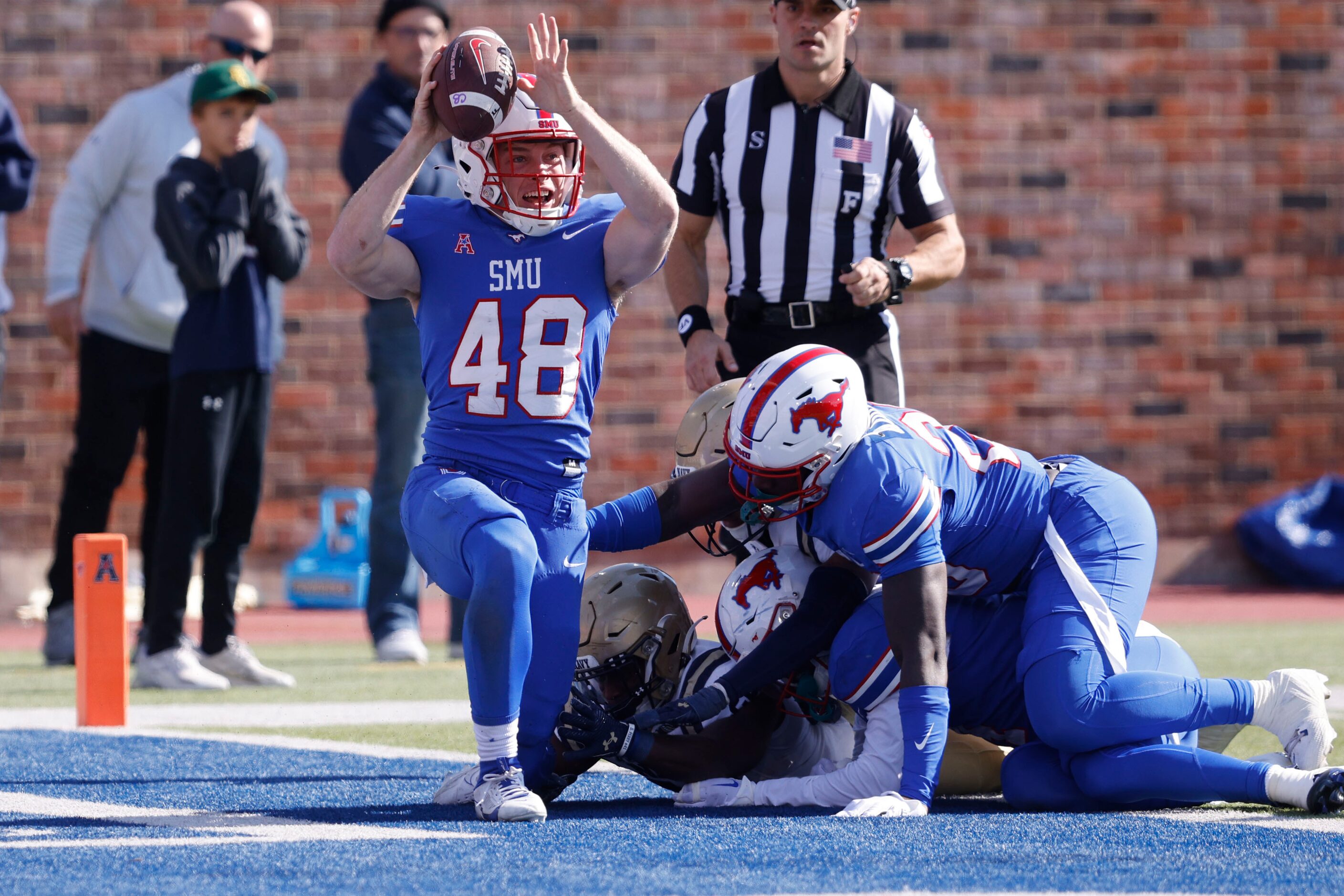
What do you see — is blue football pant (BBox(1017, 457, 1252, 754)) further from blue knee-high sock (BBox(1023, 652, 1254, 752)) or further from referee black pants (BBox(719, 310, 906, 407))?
referee black pants (BBox(719, 310, 906, 407))

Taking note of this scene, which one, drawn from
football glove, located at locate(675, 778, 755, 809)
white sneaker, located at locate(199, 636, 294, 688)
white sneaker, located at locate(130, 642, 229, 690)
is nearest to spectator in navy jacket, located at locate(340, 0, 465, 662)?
white sneaker, located at locate(199, 636, 294, 688)

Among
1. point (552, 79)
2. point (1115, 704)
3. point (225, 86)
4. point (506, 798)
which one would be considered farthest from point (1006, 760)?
point (225, 86)

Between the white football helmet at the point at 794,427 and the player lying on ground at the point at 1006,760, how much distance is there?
38 cm

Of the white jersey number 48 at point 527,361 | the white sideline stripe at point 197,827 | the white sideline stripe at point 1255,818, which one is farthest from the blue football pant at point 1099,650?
the white sideline stripe at point 197,827

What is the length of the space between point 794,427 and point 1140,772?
1.01m

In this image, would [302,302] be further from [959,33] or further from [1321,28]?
[1321,28]

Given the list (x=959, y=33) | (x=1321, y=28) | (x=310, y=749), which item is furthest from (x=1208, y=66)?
(x=310, y=749)

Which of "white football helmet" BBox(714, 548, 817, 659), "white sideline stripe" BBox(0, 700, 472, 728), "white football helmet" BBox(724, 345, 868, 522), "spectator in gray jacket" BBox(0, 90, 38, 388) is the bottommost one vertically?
"white sideline stripe" BBox(0, 700, 472, 728)

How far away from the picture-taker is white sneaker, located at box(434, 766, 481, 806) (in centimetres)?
432

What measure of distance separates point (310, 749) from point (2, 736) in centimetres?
101

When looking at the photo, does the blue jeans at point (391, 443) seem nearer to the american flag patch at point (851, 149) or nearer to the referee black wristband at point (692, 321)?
the referee black wristband at point (692, 321)

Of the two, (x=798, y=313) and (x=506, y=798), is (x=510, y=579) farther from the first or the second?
(x=798, y=313)

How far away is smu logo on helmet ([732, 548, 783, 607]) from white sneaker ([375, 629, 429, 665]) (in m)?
3.58

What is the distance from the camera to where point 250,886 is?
3.21 m
